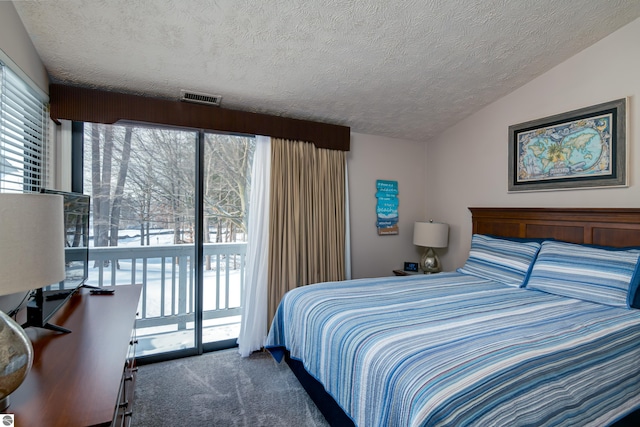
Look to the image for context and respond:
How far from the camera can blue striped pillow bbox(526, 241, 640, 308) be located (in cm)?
193

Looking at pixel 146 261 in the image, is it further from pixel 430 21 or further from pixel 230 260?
pixel 430 21

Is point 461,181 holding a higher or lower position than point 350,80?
lower

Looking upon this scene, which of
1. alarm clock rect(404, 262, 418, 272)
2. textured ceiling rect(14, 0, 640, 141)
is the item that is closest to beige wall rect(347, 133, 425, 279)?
alarm clock rect(404, 262, 418, 272)

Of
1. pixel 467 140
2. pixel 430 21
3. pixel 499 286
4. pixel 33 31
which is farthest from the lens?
pixel 467 140

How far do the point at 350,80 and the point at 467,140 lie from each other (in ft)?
5.40

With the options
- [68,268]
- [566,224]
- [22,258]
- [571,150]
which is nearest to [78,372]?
[22,258]

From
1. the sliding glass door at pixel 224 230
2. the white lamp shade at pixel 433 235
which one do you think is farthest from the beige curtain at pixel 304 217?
the white lamp shade at pixel 433 235

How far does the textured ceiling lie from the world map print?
560mm

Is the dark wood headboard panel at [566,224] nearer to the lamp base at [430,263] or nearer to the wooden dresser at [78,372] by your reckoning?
the lamp base at [430,263]

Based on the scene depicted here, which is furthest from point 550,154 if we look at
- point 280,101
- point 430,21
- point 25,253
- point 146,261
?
point 146,261

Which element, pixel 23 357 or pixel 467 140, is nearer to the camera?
pixel 23 357

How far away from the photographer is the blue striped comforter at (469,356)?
1.14 metres

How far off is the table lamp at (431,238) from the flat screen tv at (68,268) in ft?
9.90

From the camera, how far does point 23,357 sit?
33.1 inches
